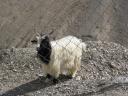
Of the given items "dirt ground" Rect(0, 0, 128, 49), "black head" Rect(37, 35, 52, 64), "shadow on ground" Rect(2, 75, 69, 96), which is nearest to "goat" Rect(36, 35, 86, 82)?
"black head" Rect(37, 35, 52, 64)

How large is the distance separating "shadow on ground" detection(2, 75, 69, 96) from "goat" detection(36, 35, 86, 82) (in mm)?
108

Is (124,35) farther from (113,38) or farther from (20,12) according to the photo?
(20,12)

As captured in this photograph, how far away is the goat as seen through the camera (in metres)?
7.25

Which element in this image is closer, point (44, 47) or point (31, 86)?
point (44, 47)

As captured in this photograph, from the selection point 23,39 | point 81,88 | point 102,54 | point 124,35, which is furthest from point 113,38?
point 81,88

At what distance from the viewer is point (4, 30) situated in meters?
8.95

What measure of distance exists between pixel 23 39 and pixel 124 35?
195 cm

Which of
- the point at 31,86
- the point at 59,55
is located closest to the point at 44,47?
the point at 59,55

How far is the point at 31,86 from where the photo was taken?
292 inches

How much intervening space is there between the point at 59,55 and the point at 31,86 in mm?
645

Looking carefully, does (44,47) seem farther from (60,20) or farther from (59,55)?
(60,20)

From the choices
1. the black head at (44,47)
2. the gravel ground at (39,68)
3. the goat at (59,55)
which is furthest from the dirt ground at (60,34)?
the black head at (44,47)

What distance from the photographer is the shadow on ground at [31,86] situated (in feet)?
22.9

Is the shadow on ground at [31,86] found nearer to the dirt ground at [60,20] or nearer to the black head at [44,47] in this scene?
the black head at [44,47]
